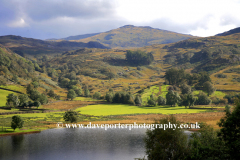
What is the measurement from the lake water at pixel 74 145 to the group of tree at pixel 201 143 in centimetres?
1527

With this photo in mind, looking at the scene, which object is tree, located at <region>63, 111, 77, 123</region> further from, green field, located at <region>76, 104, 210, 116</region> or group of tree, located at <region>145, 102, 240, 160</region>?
group of tree, located at <region>145, 102, 240, 160</region>

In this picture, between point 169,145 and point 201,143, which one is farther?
point 201,143

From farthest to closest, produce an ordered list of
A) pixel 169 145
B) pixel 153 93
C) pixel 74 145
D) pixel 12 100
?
pixel 153 93, pixel 12 100, pixel 74 145, pixel 169 145

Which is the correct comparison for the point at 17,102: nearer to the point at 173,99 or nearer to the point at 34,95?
the point at 34,95

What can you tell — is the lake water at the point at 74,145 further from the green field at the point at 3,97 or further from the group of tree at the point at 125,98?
the group of tree at the point at 125,98

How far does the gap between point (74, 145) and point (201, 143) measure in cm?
3910

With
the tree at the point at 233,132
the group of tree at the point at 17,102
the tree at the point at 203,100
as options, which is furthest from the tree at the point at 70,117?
the tree at the point at 203,100

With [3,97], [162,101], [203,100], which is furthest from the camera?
[203,100]

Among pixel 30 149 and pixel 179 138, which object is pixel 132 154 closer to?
pixel 179 138

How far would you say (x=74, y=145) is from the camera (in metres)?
61.8

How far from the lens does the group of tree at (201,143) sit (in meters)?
30.4

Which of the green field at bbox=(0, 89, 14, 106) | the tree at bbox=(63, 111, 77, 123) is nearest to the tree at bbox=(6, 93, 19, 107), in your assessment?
the green field at bbox=(0, 89, 14, 106)

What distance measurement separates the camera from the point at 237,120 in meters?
30.3

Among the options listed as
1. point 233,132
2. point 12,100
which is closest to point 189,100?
point 233,132
